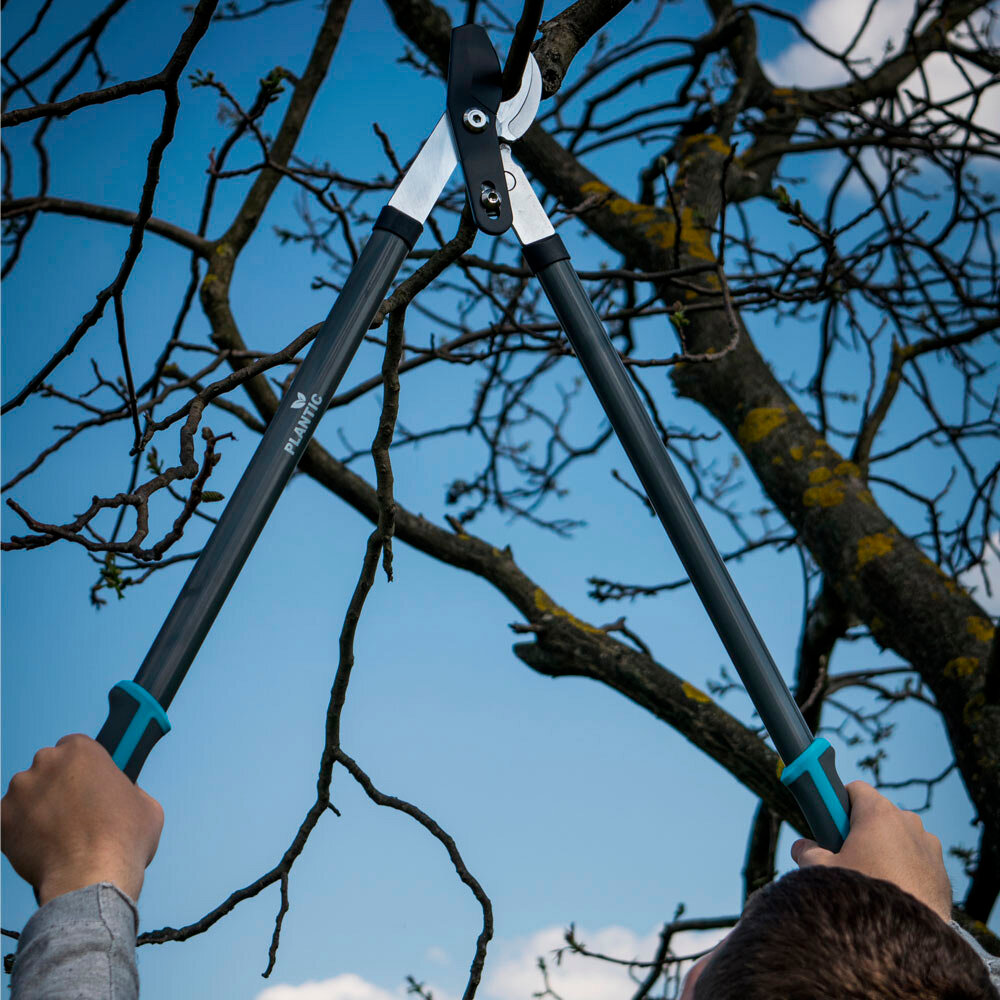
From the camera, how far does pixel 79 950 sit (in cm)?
91

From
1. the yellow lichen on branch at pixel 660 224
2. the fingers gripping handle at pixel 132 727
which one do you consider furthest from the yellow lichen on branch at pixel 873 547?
the fingers gripping handle at pixel 132 727

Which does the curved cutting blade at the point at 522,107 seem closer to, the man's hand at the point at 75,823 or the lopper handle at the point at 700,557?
the lopper handle at the point at 700,557

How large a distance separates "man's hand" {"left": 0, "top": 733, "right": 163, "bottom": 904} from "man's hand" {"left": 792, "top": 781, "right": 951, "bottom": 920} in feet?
2.31

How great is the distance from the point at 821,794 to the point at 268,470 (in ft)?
2.43

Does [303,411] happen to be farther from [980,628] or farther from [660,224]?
[660,224]

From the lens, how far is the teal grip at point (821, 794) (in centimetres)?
124

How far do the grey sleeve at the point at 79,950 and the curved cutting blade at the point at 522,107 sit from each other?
106 centimetres

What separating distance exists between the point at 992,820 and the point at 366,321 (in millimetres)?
1841

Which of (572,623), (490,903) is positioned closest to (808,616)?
(572,623)

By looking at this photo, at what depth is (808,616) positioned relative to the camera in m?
3.29

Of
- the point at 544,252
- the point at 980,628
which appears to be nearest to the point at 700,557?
the point at 544,252

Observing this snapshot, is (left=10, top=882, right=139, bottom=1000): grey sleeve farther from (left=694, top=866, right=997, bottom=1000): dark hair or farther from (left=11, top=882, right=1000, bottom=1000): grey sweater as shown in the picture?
(left=694, top=866, right=997, bottom=1000): dark hair

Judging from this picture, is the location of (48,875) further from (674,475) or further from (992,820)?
(992,820)

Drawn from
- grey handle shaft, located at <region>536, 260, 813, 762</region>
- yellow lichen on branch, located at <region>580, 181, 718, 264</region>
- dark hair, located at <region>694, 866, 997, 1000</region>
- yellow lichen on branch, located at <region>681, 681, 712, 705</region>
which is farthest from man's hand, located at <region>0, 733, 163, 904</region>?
yellow lichen on branch, located at <region>580, 181, 718, 264</region>
